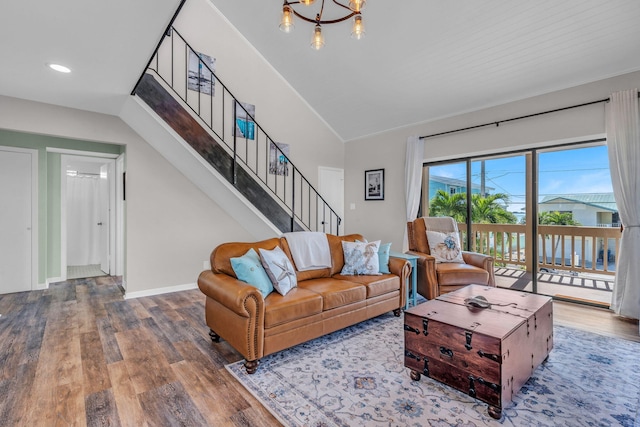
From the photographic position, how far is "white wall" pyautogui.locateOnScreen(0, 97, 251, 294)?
3.59 m

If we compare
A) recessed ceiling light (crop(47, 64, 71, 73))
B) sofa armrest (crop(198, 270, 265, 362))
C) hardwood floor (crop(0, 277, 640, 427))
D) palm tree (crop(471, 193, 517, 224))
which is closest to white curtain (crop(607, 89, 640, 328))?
hardwood floor (crop(0, 277, 640, 427))

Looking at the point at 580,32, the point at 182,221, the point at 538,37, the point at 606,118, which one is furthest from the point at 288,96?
the point at 606,118

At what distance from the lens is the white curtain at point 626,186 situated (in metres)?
3.18

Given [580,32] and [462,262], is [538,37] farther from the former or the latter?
[462,262]

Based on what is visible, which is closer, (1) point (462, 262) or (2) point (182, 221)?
(1) point (462, 262)

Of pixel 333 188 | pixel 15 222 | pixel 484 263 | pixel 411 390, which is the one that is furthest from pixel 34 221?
pixel 484 263

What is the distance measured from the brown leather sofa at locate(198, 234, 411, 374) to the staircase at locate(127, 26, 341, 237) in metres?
1.06

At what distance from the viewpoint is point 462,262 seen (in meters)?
3.95

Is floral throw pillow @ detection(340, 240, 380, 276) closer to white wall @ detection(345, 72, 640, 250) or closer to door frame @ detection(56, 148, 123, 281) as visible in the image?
white wall @ detection(345, 72, 640, 250)

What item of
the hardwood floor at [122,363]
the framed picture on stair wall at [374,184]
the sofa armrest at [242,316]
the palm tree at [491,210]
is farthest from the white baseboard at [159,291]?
the palm tree at [491,210]

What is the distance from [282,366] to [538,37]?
4119 millimetres

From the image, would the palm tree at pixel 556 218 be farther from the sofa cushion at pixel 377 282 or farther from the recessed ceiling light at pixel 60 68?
the recessed ceiling light at pixel 60 68

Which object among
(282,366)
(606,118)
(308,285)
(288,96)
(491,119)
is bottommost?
(282,366)

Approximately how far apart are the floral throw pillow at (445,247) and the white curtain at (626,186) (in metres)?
1.61
